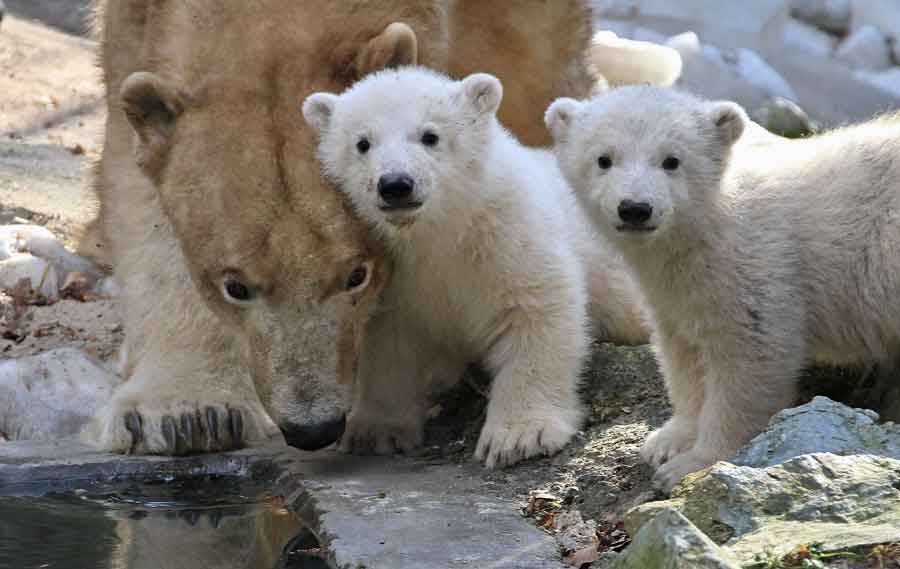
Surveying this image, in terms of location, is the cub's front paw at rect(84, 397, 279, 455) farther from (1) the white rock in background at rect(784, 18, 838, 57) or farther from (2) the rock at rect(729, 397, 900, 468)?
(1) the white rock in background at rect(784, 18, 838, 57)

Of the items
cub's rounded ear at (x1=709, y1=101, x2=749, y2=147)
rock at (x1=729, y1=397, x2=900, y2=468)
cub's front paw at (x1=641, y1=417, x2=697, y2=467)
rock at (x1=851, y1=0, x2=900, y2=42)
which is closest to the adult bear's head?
cub's front paw at (x1=641, y1=417, x2=697, y2=467)

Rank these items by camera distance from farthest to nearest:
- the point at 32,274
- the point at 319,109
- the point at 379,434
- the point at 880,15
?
the point at 880,15 → the point at 32,274 → the point at 379,434 → the point at 319,109

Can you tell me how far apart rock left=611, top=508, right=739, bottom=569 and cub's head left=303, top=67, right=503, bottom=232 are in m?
1.44

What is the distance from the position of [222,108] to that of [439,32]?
2.79 feet

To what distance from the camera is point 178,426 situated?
4730 millimetres

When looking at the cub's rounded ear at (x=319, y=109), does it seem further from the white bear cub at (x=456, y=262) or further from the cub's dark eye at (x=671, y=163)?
the cub's dark eye at (x=671, y=163)

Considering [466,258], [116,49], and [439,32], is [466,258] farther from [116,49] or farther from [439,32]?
[116,49]

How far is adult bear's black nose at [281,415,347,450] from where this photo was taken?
4.11m

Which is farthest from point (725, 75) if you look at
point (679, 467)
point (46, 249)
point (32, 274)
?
point (679, 467)

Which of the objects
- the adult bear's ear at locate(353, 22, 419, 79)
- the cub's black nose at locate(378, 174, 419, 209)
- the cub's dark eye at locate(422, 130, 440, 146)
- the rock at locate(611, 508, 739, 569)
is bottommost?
the rock at locate(611, 508, 739, 569)

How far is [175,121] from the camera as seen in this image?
14.7ft

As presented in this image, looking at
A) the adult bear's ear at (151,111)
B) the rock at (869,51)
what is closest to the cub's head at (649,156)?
the adult bear's ear at (151,111)

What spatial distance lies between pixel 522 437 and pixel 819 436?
3.71 ft

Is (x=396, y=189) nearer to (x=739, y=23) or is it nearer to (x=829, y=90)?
(x=829, y=90)
